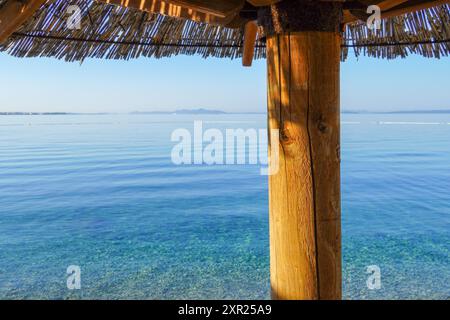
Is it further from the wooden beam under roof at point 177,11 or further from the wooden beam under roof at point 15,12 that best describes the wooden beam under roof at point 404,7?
the wooden beam under roof at point 15,12

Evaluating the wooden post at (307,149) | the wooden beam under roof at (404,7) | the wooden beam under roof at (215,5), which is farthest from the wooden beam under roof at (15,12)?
the wooden beam under roof at (404,7)

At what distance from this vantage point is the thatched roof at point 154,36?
2.19 metres

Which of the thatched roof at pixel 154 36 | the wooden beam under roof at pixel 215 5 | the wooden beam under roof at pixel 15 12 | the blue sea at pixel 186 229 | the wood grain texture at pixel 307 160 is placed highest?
the thatched roof at pixel 154 36

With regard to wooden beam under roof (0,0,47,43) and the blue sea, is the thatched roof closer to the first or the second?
wooden beam under roof (0,0,47,43)

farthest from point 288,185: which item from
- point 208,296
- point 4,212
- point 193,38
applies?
point 4,212

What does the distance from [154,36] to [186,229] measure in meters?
4.56

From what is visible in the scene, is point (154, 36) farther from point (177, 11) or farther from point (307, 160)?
point (307, 160)

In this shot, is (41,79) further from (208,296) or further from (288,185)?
(288,185)

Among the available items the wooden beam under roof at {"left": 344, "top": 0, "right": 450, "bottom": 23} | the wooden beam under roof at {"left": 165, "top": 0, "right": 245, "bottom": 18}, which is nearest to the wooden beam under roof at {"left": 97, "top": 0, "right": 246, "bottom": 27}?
the wooden beam under roof at {"left": 165, "top": 0, "right": 245, "bottom": 18}

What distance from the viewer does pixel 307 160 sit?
4.34 feet

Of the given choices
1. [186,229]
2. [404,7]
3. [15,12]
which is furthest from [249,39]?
[186,229]

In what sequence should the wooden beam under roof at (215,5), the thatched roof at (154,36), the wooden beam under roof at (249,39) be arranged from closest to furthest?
the wooden beam under roof at (215,5), the wooden beam under roof at (249,39), the thatched roof at (154,36)

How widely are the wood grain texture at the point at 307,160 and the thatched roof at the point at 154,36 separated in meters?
0.96

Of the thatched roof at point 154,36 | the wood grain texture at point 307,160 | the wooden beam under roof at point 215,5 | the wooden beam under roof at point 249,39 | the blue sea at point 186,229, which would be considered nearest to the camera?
the wood grain texture at point 307,160
